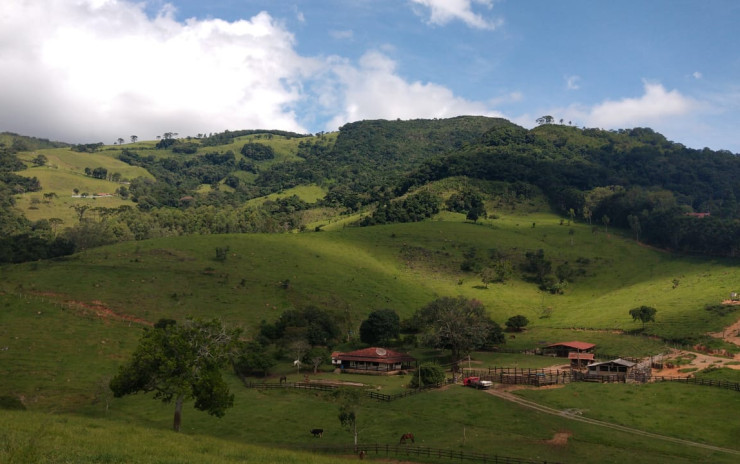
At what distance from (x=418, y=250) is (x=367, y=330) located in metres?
63.0

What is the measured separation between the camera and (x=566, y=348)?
3344 inches

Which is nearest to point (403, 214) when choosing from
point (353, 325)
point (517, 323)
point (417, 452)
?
point (517, 323)

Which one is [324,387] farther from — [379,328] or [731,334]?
[731,334]

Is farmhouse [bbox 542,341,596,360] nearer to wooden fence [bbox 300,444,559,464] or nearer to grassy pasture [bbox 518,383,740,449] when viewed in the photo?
grassy pasture [bbox 518,383,740,449]

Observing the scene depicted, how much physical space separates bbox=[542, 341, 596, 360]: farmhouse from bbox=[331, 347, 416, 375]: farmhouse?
74.2 feet

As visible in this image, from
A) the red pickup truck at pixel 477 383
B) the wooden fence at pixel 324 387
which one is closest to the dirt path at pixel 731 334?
the red pickup truck at pixel 477 383

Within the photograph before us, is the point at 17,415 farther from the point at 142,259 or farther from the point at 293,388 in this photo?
the point at 142,259

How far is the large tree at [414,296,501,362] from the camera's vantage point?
7875cm

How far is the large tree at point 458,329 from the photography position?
78750 mm

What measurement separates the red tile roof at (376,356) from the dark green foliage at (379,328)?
1100cm

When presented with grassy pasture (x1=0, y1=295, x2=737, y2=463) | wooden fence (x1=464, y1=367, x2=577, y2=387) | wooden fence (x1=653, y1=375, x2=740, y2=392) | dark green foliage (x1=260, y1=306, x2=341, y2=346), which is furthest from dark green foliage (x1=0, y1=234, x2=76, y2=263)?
wooden fence (x1=653, y1=375, x2=740, y2=392)

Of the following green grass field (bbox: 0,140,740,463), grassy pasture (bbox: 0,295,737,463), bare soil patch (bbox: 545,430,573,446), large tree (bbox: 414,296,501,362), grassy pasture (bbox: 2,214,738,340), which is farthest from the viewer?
grassy pasture (bbox: 2,214,738,340)

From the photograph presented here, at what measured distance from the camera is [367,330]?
91938 millimetres

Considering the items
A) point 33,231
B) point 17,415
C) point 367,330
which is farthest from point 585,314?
point 33,231
